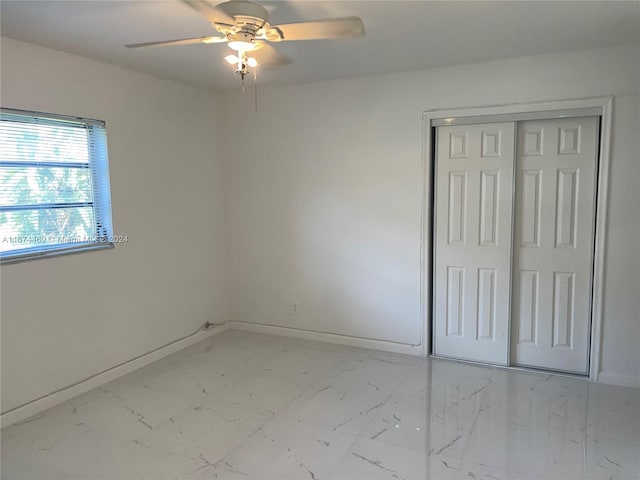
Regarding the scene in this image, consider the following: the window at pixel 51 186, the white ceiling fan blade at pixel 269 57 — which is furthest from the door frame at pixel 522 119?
the window at pixel 51 186

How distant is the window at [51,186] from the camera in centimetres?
294

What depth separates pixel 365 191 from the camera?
161 inches

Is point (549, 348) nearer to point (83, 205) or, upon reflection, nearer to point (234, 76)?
point (234, 76)

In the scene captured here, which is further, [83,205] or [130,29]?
[83,205]

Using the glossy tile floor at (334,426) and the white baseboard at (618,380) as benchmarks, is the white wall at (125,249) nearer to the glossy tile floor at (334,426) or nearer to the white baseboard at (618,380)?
the glossy tile floor at (334,426)

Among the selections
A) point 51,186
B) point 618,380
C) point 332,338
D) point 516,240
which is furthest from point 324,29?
point 618,380

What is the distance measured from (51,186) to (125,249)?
0.74m

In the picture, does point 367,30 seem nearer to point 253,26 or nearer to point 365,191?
point 253,26

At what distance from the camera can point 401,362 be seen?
12.8 feet

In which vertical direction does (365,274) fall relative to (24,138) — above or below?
below

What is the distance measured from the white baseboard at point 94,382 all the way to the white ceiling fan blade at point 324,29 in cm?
277

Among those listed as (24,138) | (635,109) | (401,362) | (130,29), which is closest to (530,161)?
(635,109)

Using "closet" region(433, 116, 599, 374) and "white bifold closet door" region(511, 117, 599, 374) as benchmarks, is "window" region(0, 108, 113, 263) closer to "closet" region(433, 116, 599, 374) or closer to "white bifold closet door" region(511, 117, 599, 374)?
"closet" region(433, 116, 599, 374)

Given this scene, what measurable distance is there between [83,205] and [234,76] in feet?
5.17
